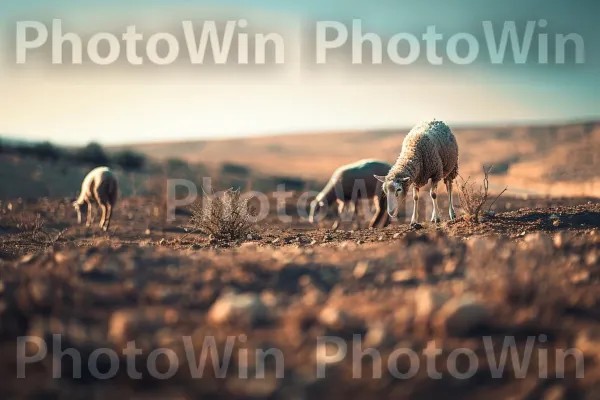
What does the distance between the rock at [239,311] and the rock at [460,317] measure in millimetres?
1423

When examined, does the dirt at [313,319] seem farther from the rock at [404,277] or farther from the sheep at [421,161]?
the sheep at [421,161]

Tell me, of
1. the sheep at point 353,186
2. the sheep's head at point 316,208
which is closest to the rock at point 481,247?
the sheep at point 353,186

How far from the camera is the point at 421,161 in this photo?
37.2 ft

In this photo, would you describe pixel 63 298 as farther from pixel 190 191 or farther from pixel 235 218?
pixel 190 191

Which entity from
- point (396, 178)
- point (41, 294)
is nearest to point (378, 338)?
point (41, 294)

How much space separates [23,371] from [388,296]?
302cm

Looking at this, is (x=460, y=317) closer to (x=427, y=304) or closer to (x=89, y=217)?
(x=427, y=304)

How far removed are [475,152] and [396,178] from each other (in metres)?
50.5

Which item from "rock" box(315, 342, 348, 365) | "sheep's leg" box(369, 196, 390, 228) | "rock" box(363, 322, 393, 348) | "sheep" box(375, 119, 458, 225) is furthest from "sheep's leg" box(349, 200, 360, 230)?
"rock" box(315, 342, 348, 365)

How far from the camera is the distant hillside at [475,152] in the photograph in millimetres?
36812

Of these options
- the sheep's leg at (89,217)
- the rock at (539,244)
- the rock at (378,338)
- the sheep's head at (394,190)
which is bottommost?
the rock at (378,338)

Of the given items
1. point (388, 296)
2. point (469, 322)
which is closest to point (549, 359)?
point (469, 322)

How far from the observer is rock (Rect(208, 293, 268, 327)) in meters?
4.26

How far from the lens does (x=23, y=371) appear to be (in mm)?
3607
